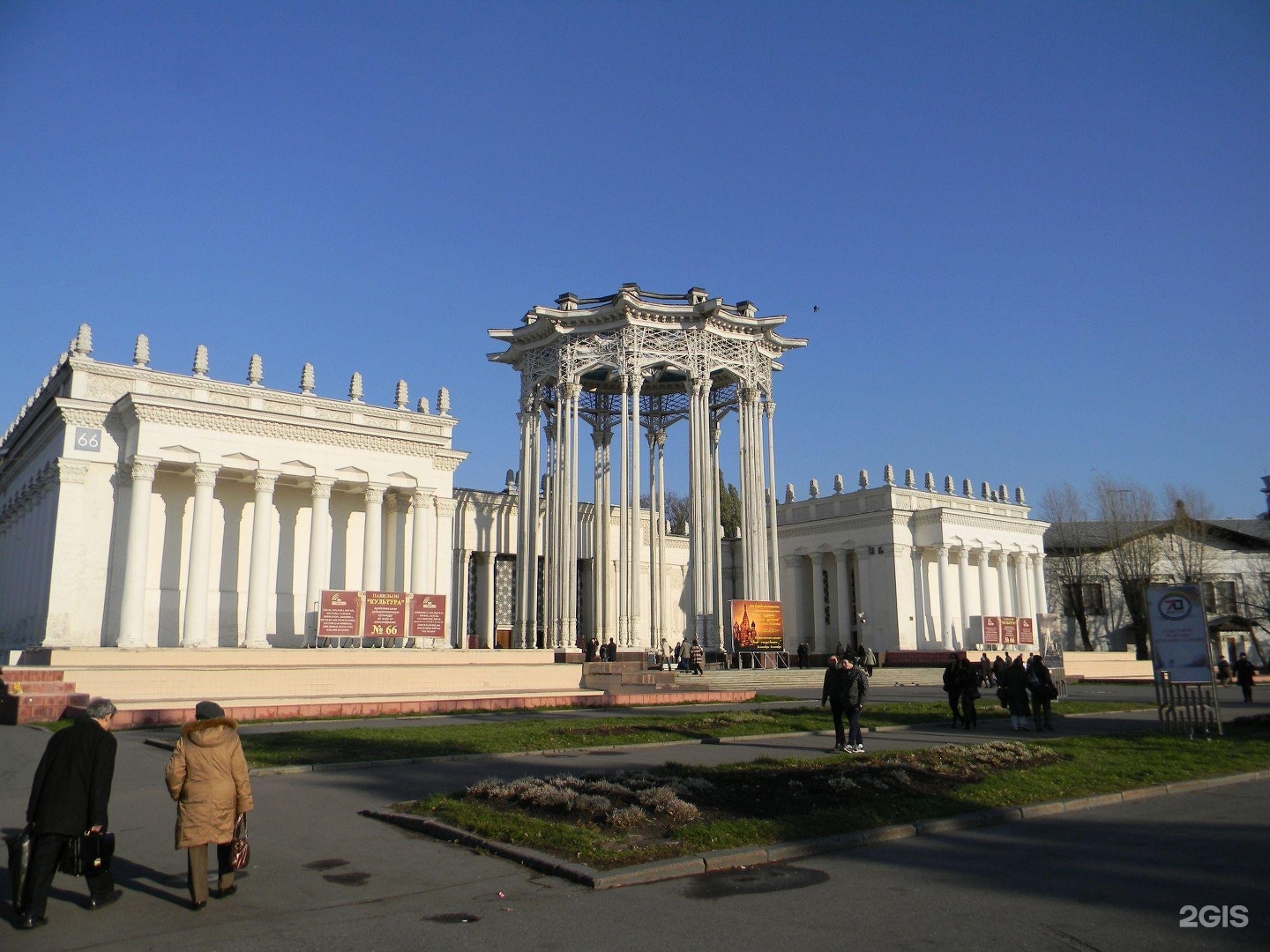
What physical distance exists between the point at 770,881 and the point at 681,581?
44565 millimetres

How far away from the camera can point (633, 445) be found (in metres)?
40.6

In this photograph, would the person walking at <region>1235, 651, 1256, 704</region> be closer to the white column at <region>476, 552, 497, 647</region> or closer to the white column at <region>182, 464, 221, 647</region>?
the white column at <region>476, 552, 497, 647</region>

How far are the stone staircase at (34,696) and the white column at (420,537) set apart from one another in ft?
44.0

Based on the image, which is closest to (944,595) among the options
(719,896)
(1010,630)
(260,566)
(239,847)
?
(1010,630)

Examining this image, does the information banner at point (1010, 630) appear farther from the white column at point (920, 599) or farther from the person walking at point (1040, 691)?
the person walking at point (1040, 691)

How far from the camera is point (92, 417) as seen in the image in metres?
31.7

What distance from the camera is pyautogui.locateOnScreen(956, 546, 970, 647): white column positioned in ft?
187

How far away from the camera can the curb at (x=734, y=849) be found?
26.8 ft

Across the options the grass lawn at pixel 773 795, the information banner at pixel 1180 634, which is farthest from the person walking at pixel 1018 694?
the grass lawn at pixel 773 795

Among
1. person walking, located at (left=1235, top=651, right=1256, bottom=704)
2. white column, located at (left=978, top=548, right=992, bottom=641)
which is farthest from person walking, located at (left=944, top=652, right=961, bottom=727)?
white column, located at (left=978, top=548, right=992, bottom=641)

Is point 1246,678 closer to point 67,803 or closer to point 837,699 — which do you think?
point 837,699

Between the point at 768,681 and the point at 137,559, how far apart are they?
2311cm

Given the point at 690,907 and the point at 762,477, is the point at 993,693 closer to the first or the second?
the point at 762,477

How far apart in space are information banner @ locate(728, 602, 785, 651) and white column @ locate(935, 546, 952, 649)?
18308mm
